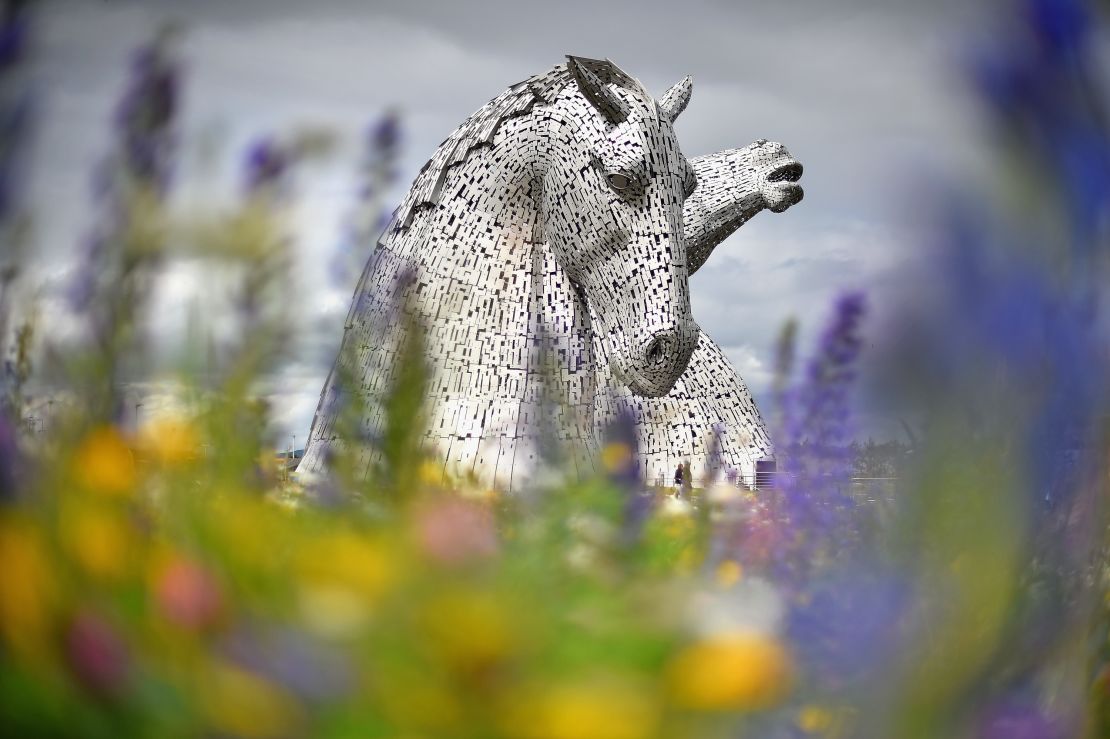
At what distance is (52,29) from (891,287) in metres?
0.49

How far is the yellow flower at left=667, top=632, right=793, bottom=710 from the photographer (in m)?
0.34

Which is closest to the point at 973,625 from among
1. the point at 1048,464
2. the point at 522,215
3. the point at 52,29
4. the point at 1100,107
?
the point at 1048,464

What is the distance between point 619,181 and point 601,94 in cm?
18

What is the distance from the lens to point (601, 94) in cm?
183

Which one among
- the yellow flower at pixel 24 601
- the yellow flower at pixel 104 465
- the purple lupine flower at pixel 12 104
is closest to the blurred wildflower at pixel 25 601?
the yellow flower at pixel 24 601

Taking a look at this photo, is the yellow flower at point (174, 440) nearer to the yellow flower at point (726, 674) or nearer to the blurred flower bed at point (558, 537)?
the blurred flower bed at point (558, 537)

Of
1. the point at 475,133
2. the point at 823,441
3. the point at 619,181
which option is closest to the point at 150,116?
the point at 823,441

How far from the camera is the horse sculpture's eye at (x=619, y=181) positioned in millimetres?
1804

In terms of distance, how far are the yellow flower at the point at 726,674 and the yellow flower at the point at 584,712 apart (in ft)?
0.06

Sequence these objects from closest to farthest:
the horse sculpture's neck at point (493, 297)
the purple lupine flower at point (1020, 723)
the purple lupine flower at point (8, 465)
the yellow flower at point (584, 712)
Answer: the yellow flower at point (584, 712)
the purple lupine flower at point (8, 465)
the purple lupine flower at point (1020, 723)
the horse sculpture's neck at point (493, 297)

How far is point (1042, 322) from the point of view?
588mm

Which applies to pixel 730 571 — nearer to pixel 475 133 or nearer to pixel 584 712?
pixel 584 712

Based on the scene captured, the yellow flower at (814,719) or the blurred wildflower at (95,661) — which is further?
the yellow flower at (814,719)

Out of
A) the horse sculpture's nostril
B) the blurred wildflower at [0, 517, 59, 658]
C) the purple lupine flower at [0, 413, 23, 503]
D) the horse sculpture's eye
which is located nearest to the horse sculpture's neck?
the horse sculpture's eye
